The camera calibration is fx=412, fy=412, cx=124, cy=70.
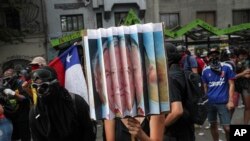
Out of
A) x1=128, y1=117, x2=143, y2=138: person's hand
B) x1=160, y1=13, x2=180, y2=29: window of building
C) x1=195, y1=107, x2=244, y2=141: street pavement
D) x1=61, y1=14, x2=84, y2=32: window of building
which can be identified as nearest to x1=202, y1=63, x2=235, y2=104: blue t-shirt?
x1=195, y1=107, x2=244, y2=141: street pavement

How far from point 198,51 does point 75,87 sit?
15.1 metres

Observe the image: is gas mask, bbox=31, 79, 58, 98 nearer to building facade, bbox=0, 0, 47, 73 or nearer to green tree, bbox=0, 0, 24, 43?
green tree, bbox=0, 0, 24, 43

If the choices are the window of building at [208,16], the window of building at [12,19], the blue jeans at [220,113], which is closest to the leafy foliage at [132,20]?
the blue jeans at [220,113]

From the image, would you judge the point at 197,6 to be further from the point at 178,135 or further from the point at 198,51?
the point at 178,135

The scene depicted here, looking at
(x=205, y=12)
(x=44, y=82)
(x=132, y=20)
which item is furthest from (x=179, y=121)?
(x=205, y=12)

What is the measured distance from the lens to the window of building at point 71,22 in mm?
23609

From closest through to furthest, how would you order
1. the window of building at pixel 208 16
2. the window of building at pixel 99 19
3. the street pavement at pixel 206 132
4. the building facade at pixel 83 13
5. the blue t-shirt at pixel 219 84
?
the blue t-shirt at pixel 219 84
the street pavement at pixel 206 132
the building facade at pixel 83 13
the window of building at pixel 99 19
the window of building at pixel 208 16

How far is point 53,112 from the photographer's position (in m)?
3.22

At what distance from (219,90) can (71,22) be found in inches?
711

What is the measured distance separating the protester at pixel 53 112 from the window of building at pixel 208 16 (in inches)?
907

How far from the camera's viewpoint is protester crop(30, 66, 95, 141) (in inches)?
126

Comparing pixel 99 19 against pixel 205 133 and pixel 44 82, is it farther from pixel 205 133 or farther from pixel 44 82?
pixel 44 82

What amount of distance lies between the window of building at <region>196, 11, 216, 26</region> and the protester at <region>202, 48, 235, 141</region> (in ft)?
63.7

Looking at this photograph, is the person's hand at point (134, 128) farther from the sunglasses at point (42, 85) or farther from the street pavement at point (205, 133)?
the street pavement at point (205, 133)
